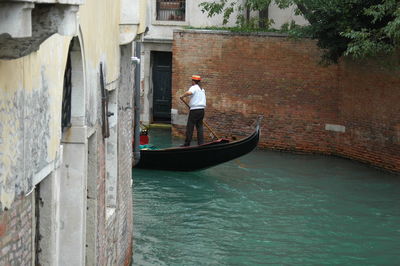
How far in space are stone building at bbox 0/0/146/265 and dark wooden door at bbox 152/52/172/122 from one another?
8929 millimetres

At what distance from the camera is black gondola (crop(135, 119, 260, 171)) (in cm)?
1178

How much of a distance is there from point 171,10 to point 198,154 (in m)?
5.13

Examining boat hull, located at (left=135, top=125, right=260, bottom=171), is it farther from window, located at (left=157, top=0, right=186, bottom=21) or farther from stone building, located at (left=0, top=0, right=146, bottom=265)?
window, located at (left=157, top=0, right=186, bottom=21)

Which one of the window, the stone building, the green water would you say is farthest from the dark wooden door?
the stone building

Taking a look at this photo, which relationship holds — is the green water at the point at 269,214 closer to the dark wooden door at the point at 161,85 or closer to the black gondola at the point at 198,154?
the black gondola at the point at 198,154

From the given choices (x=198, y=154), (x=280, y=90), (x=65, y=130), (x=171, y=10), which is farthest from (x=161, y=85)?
(x=65, y=130)

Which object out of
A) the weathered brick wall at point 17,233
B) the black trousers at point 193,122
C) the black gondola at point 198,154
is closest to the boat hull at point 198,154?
the black gondola at point 198,154

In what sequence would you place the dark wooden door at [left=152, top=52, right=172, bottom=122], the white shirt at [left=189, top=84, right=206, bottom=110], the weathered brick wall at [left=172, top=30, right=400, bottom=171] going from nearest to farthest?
the white shirt at [left=189, top=84, right=206, bottom=110], the weathered brick wall at [left=172, top=30, right=400, bottom=171], the dark wooden door at [left=152, top=52, right=172, bottom=122]

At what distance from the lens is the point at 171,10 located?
1628cm

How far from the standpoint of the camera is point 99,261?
5.38 m

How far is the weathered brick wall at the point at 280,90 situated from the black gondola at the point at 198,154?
1.97 meters

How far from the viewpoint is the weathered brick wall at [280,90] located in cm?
1316

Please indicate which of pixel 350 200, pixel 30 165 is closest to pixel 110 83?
pixel 30 165

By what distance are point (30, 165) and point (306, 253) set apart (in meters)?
5.41
